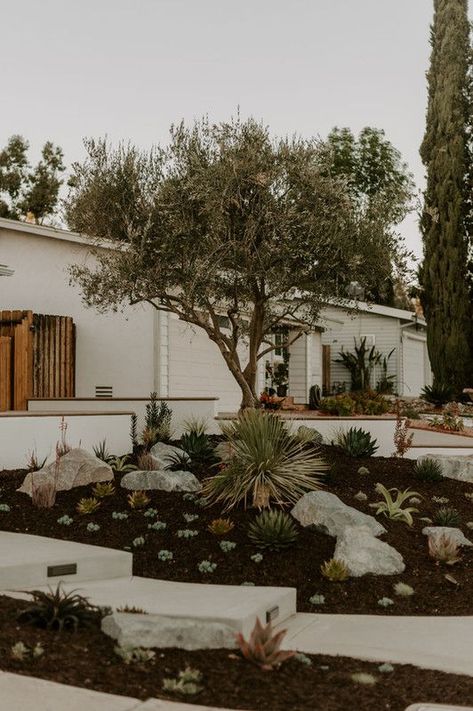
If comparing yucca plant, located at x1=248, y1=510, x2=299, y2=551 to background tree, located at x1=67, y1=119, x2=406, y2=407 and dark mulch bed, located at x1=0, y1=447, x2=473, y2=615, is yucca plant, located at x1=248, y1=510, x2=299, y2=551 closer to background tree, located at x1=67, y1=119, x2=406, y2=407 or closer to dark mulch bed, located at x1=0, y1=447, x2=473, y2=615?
dark mulch bed, located at x1=0, y1=447, x2=473, y2=615

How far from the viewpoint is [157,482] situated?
993 cm

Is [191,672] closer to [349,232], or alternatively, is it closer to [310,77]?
[349,232]

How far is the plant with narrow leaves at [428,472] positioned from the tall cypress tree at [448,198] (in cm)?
1413

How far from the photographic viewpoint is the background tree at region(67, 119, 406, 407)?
12023 mm

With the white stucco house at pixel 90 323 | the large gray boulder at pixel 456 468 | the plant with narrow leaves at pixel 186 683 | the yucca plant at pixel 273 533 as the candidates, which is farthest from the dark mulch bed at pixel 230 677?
the white stucco house at pixel 90 323

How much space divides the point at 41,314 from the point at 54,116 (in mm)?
7610

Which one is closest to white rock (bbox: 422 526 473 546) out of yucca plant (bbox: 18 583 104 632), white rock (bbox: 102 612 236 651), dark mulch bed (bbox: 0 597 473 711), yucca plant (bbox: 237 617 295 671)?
dark mulch bed (bbox: 0 597 473 711)

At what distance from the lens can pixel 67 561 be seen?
7.02 metres

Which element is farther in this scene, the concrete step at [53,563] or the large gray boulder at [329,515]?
the large gray boulder at [329,515]

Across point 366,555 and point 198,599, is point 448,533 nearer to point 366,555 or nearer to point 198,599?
point 366,555

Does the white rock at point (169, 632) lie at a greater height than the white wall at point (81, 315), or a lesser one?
lesser

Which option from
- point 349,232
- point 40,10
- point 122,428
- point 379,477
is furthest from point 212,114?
point 40,10

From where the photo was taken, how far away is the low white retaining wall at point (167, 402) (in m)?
13.9

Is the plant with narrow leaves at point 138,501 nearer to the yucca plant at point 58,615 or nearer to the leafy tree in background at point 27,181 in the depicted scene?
the yucca plant at point 58,615
